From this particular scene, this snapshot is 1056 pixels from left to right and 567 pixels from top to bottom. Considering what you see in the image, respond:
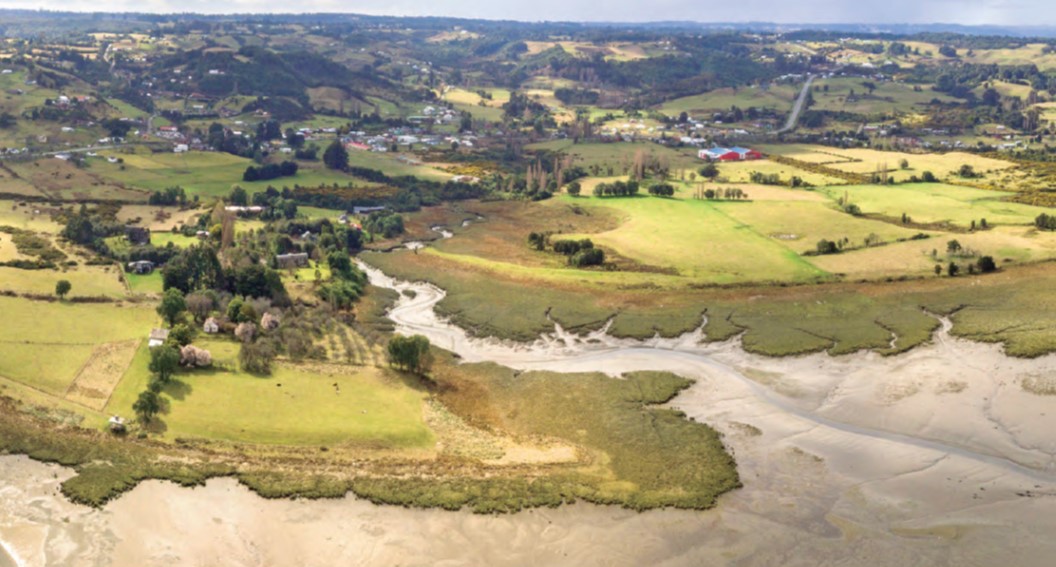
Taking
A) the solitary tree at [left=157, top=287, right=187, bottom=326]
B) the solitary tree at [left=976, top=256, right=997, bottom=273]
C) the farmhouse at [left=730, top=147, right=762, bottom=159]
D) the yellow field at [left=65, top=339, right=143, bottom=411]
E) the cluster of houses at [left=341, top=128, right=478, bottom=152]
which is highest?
the solitary tree at [left=976, top=256, right=997, bottom=273]

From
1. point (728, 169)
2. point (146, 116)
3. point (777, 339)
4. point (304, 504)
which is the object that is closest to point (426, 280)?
point (777, 339)

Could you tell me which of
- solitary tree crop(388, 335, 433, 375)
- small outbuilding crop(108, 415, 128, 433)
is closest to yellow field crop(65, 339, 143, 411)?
small outbuilding crop(108, 415, 128, 433)

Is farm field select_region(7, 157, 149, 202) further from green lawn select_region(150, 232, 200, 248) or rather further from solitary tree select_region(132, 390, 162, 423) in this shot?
solitary tree select_region(132, 390, 162, 423)

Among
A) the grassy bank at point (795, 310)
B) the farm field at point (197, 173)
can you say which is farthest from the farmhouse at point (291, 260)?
the farm field at point (197, 173)

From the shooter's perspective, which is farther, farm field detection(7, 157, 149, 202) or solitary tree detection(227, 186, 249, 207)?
solitary tree detection(227, 186, 249, 207)

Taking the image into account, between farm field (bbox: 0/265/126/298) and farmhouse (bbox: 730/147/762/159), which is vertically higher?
farmhouse (bbox: 730/147/762/159)

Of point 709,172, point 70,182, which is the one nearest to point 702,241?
point 709,172

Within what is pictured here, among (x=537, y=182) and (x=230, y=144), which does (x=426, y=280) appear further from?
(x=230, y=144)

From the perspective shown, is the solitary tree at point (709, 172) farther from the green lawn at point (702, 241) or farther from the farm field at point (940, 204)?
the green lawn at point (702, 241)
